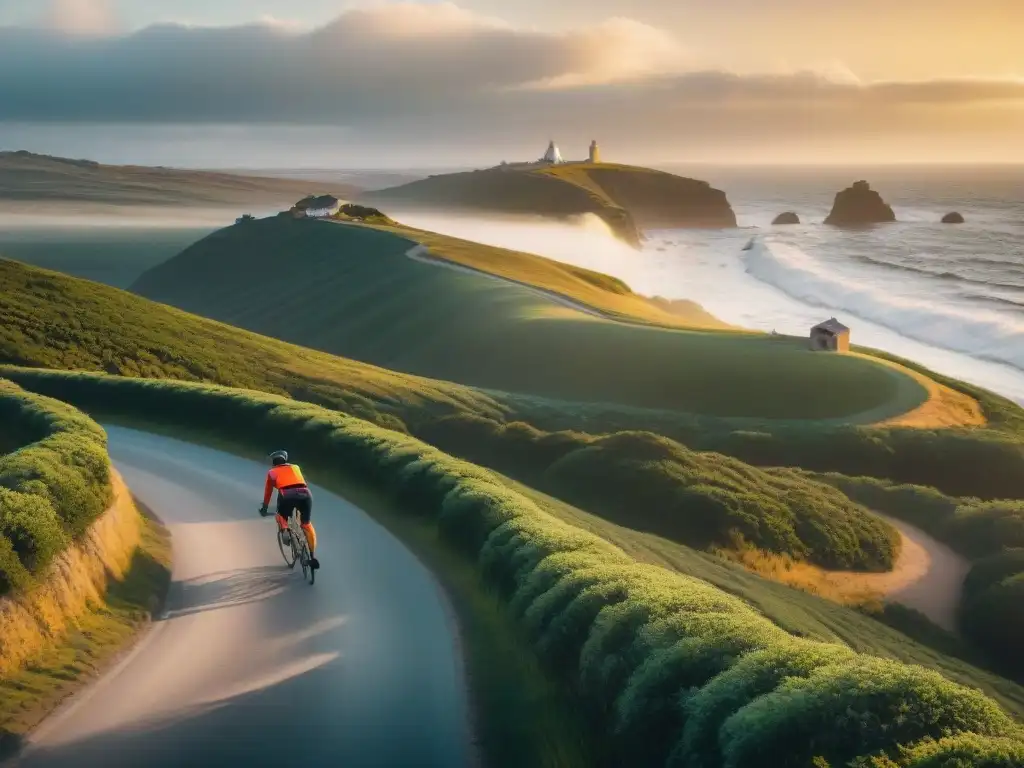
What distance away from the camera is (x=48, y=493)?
50.5 feet

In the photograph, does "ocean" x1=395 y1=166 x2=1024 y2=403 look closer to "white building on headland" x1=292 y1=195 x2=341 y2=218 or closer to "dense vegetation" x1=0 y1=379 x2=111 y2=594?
"white building on headland" x1=292 y1=195 x2=341 y2=218

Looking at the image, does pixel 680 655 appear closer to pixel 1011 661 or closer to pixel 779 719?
pixel 779 719

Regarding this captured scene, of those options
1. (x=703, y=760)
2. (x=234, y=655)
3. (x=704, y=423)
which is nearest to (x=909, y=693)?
(x=703, y=760)

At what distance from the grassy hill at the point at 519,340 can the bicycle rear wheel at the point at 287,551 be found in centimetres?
4350

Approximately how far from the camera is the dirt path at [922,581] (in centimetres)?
2894

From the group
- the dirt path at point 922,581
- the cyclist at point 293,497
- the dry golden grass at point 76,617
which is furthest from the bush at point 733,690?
the dirt path at point 922,581

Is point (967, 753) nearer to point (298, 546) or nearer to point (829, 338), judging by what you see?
point (298, 546)

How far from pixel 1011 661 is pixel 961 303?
336ft

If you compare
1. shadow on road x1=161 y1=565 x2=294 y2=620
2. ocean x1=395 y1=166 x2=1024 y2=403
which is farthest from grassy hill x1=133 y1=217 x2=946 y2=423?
shadow on road x1=161 y1=565 x2=294 y2=620

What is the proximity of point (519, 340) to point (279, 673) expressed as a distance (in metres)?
63.4

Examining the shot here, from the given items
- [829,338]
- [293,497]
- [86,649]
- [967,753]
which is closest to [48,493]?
[86,649]

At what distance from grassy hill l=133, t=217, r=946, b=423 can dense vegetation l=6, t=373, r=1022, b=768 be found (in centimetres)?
4377

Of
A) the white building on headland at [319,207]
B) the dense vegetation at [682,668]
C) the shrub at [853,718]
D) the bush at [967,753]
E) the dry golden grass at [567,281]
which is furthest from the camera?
the white building on headland at [319,207]

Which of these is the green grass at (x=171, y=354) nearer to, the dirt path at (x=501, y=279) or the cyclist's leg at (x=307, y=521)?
the cyclist's leg at (x=307, y=521)
